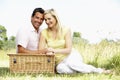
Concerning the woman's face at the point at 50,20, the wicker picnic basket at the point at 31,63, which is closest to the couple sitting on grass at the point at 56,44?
the woman's face at the point at 50,20

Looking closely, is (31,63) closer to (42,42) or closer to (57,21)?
(42,42)

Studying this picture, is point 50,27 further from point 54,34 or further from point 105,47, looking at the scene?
point 105,47

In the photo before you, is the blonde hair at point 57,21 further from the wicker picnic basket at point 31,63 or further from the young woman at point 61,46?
the wicker picnic basket at point 31,63

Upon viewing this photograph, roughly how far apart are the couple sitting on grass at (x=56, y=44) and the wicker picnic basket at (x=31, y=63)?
0.33ft

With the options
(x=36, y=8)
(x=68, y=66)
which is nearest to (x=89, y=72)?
(x=68, y=66)

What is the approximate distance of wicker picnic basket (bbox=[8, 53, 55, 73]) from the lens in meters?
6.10

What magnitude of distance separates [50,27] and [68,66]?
643mm

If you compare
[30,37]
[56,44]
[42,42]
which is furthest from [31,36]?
[56,44]

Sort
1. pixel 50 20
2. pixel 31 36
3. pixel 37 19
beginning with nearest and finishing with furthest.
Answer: pixel 50 20
pixel 37 19
pixel 31 36

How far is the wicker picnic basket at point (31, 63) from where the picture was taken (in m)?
6.10

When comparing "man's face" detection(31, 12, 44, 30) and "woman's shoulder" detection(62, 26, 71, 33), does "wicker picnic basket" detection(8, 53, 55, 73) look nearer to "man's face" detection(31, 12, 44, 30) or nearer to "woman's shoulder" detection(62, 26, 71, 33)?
"woman's shoulder" detection(62, 26, 71, 33)

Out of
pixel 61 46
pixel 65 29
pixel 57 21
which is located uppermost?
pixel 57 21

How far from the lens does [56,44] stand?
20.3 ft

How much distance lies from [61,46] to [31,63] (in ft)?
1.69
